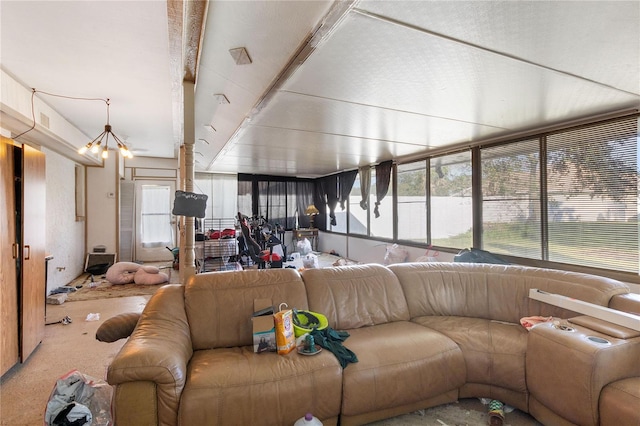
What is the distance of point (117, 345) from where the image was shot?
2.99 m

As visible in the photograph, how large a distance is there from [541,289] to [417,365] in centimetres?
138

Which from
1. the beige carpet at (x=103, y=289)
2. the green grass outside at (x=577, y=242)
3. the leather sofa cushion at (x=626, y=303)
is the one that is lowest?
the beige carpet at (x=103, y=289)

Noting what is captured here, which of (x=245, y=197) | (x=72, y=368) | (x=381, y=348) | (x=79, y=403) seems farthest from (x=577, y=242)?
(x=245, y=197)

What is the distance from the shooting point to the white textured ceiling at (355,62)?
148 centimetres

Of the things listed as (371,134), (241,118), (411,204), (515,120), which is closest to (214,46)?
(241,118)

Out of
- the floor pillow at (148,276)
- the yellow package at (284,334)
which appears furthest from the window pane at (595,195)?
the floor pillow at (148,276)

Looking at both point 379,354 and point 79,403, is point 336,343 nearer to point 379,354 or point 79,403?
point 379,354

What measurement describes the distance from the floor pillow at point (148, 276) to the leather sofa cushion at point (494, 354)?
15.9 ft

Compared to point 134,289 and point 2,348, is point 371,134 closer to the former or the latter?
point 2,348

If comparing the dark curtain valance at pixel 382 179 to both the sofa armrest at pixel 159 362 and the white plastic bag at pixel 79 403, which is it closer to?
the sofa armrest at pixel 159 362

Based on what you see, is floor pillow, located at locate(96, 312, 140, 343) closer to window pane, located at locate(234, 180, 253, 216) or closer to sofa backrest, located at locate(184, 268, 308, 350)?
sofa backrest, located at locate(184, 268, 308, 350)

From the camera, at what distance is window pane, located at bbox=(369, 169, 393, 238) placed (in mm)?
6051

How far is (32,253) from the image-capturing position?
2.75m

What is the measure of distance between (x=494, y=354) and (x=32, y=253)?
3.88 m
